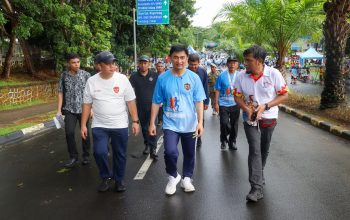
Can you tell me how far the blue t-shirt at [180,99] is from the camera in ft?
15.0

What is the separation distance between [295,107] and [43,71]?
42.8 feet

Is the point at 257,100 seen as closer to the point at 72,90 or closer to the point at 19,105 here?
the point at 72,90

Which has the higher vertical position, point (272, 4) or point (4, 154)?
point (272, 4)

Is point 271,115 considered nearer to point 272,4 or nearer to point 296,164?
point 296,164

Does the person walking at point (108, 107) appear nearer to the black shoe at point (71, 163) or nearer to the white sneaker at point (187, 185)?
the white sneaker at point (187, 185)

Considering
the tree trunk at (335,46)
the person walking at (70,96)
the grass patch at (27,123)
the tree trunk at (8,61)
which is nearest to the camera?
the person walking at (70,96)

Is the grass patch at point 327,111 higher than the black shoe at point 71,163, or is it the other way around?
the grass patch at point 327,111

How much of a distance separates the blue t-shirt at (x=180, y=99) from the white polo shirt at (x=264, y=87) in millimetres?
540

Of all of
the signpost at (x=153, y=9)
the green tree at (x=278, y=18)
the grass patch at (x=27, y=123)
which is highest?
the signpost at (x=153, y=9)

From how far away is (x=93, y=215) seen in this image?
13.9 ft

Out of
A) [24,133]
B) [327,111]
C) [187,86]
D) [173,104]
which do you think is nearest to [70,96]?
[173,104]

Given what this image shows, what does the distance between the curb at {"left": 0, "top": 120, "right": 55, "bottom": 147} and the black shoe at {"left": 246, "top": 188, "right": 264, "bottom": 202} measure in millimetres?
6123

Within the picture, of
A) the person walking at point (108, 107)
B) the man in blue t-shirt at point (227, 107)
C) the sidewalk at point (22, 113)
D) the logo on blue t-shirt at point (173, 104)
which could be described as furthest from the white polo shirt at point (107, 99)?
the sidewalk at point (22, 113)

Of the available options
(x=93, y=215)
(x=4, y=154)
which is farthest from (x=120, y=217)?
(x=4, y=154)
